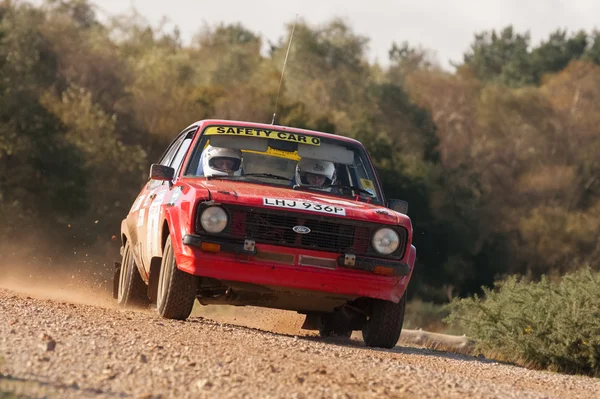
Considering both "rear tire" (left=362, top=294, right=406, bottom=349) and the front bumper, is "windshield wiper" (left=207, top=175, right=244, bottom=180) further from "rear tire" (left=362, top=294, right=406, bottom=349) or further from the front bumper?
"rear tire" (left=362, top=294, right=406, bottom=349)

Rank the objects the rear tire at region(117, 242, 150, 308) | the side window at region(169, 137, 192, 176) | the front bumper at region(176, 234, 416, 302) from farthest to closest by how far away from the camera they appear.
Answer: the rear tire at region(117, 242, 150, 308) < the side window at region(169, 137, 192, 176) < the front bumper at region(176, 234, 416, 302)

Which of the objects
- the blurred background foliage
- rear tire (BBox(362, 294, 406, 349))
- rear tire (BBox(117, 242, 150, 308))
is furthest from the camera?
the blurred background foliage

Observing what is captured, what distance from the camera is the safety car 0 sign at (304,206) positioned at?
927 centimetres

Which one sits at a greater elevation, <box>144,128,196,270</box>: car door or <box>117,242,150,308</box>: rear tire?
<box>144,128,196,270</box>: car door

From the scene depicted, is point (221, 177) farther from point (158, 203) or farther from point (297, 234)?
point (297, 234)

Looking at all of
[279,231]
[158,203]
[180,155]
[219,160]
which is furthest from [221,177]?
[279,231]

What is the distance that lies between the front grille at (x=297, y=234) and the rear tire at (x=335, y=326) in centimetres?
158

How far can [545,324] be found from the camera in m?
14.0

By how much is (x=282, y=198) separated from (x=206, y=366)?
8.38ft

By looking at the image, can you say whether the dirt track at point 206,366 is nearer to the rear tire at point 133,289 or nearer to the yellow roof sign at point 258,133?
the yellow roof sign at point 258,133

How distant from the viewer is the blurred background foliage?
141 ft

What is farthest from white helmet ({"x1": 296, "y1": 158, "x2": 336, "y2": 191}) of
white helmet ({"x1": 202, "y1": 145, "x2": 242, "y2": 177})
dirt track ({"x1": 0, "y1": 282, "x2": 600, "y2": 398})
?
dirt track ({"x1": 0, "y1": 282, "x2": 600, "y2": 398})

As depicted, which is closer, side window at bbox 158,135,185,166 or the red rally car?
the red rally car

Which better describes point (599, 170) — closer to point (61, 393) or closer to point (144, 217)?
point (144, 217)
